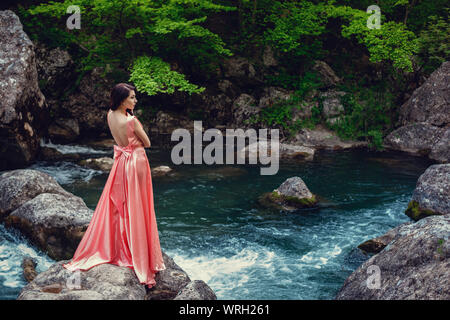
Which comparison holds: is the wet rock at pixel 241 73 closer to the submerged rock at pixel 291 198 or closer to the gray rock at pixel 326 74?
the gray rock at pixel 326 74

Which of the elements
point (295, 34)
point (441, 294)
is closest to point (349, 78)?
point (295, 34)

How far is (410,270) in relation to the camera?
5031 millimetres

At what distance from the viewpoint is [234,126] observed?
68.5 ft

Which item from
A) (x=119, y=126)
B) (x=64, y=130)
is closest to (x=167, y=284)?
(x=119, y=126)

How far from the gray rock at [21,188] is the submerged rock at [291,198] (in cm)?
527

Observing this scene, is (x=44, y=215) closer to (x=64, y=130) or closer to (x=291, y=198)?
(x=291, y=198)

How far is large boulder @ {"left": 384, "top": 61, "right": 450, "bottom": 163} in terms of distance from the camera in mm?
17531

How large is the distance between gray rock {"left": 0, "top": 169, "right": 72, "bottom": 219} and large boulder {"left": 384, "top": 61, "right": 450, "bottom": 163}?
570 inches

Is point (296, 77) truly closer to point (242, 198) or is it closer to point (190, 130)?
point (190, 130)

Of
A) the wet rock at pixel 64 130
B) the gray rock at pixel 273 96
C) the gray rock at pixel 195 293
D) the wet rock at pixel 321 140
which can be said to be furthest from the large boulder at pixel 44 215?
the gray rock at pixel 273 96

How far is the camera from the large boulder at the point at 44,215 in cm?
729

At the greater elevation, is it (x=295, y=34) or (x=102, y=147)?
(x=295, y=34)

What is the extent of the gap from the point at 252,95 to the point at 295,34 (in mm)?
3833

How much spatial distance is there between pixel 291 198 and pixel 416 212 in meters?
3.06
